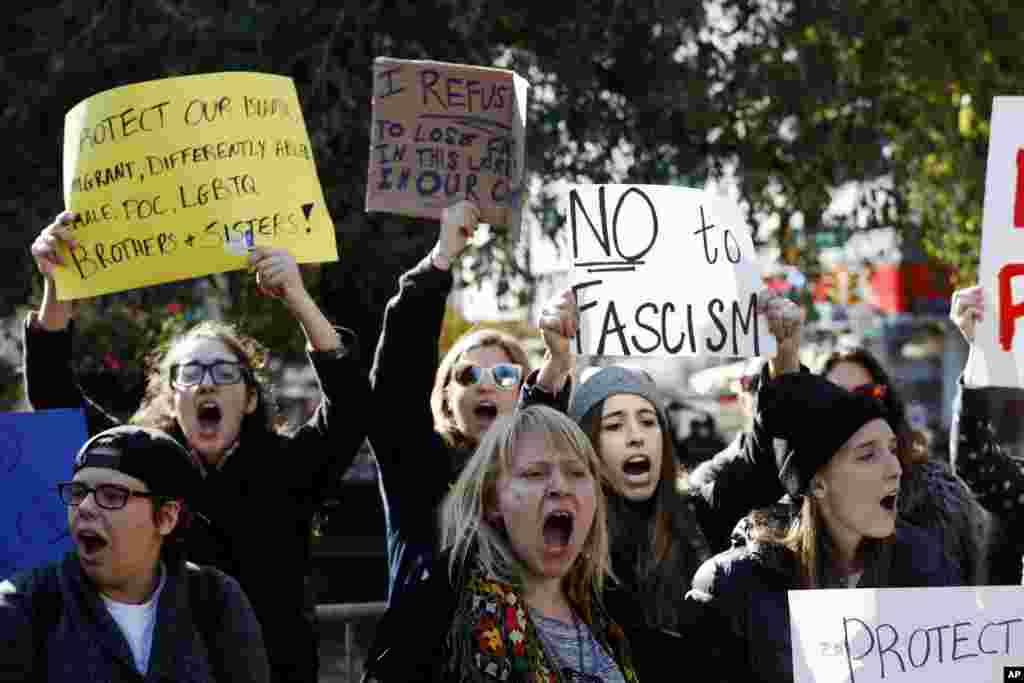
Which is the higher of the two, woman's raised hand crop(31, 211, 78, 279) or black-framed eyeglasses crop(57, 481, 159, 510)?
woman's raised hand crop(31, 211, 78, 279)

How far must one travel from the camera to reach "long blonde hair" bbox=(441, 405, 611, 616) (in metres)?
3.48

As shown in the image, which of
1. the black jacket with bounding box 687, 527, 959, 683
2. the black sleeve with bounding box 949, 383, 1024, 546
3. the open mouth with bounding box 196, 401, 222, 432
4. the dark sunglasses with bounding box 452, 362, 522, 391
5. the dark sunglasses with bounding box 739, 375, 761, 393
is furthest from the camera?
the dark sunglasses with bounding box 739, 375, 761, 393

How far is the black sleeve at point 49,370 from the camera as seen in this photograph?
14.8 feet

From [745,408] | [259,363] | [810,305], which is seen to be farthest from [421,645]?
[810,305]

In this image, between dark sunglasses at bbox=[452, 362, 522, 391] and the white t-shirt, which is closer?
the white t-shirt

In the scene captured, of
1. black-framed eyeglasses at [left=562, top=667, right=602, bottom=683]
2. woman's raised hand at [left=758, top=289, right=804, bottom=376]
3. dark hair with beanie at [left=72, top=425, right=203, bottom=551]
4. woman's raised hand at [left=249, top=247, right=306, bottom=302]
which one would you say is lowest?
black-framed eyeglasses at [left=562, top=667, right=602, bottom=683]

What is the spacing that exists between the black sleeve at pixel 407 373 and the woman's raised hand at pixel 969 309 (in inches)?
49.6

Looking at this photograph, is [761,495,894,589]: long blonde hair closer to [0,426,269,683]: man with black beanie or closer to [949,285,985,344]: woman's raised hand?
[949,285,985,344]: woman's raised hand

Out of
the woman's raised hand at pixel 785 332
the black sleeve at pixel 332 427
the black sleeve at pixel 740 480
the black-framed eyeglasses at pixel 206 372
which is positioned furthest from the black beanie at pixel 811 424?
the black-framed eyeglasses at pixel 206 372

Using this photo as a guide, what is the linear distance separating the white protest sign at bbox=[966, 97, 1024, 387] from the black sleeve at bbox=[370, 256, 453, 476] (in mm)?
1323

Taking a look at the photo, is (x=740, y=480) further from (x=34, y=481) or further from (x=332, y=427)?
(x=34, y=481)

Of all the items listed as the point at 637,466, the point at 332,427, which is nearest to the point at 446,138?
the point at 332,427

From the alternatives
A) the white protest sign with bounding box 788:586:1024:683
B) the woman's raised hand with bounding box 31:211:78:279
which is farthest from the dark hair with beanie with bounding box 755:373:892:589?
the woman's raised hand with bounding box 31:211:78:279

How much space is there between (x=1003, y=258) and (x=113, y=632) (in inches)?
92.2
